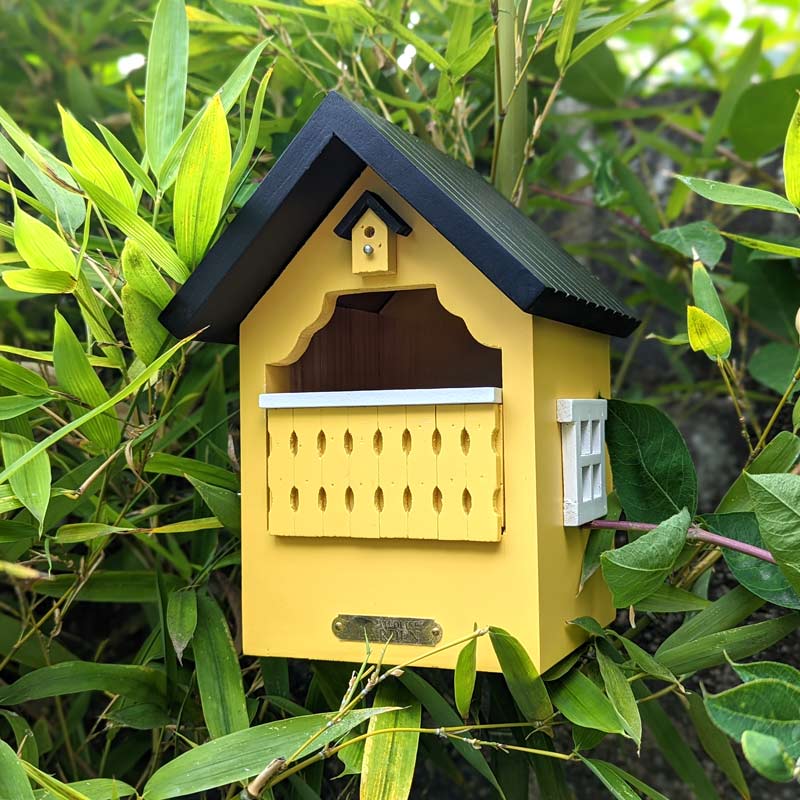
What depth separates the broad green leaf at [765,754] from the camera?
507 millimetres

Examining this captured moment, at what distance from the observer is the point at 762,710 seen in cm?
58

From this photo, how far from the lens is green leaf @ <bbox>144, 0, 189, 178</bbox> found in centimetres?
79

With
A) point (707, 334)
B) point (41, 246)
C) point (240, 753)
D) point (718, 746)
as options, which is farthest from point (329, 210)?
point (718, 746)

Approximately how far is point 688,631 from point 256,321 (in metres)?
0.48

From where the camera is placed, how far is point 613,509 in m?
0.88

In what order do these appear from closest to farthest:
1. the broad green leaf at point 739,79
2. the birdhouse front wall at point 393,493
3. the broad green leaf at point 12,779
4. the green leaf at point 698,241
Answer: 1. the broad green leaf at point 12,779
2. the birdhouse front wall at point 393,493
3. the green leaf at point 698,241
4. the broad green leaf at point 739,79

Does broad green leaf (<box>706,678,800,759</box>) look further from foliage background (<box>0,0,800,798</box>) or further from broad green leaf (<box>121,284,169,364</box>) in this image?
broad green leaf (<box>121,284,169,364</box>)

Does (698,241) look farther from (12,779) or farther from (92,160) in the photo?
(12,779)

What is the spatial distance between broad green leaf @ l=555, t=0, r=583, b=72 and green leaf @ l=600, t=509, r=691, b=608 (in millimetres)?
478

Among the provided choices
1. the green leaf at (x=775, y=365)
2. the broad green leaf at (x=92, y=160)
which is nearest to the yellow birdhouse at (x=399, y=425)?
the broad green leaf at (x=92, y=160)

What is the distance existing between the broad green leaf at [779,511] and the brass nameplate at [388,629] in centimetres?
27

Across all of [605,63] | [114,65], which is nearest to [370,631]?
[605,63]

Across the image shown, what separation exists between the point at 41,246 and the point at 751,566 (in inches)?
25.1

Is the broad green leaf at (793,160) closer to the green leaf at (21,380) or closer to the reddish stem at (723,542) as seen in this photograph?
the reddish stem at (723,542)
